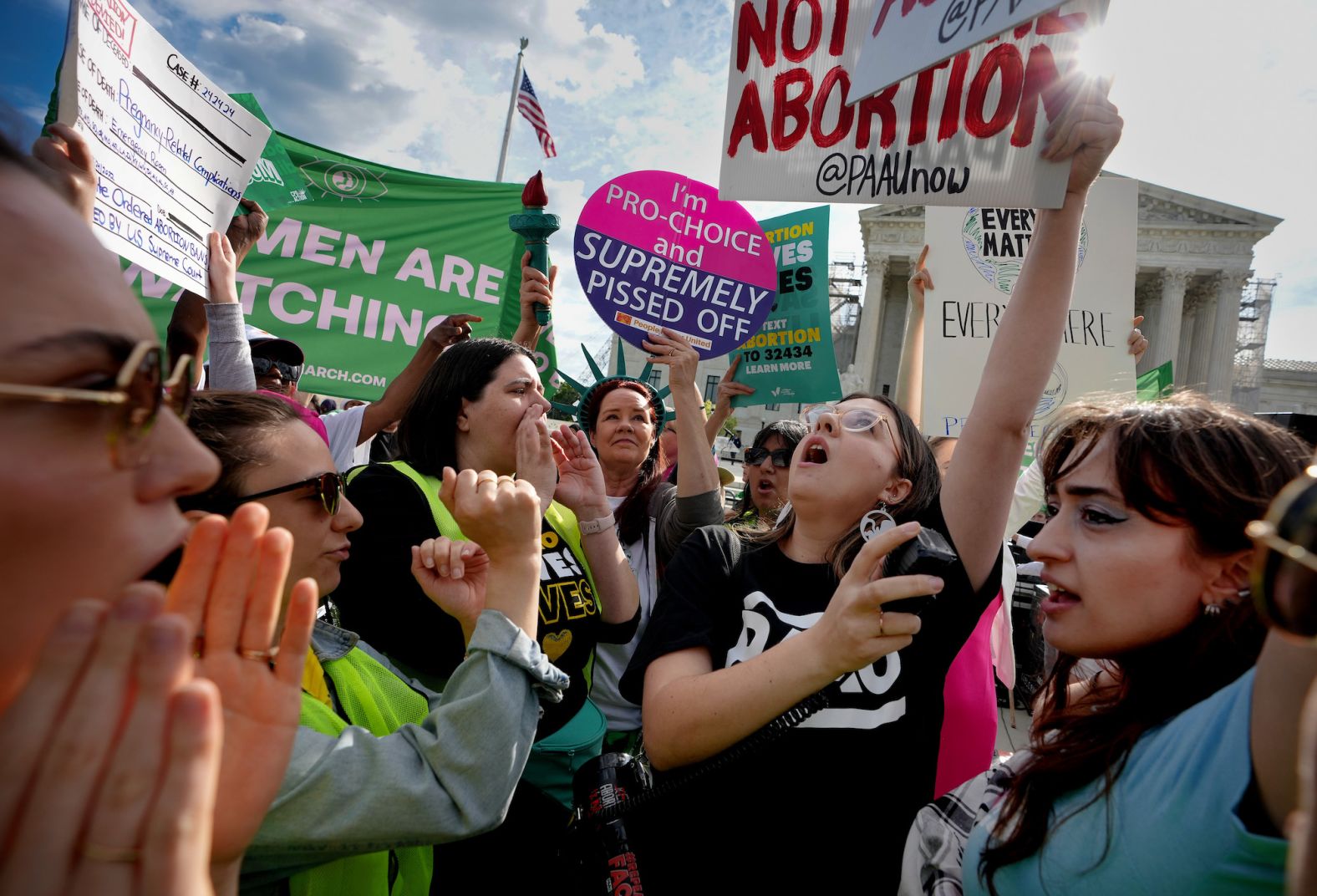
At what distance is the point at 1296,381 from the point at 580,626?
58.2 meters

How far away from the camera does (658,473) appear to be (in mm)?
3367

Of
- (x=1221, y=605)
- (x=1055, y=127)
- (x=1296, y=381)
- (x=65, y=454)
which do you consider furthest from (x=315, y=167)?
(x=1296, y=381)

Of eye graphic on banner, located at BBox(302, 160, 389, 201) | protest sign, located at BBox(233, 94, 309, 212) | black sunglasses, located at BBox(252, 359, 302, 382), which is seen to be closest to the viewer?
protest sign, located at BBox(233, 94, 309, 212)

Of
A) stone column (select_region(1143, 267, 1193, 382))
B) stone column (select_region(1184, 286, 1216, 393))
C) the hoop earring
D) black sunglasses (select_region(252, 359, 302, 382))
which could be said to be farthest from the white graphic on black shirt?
stone column (select_region(1184, 286, 1216, 393))

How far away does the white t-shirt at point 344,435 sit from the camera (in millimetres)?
3480

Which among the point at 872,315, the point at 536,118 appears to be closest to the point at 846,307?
the point at 872,315

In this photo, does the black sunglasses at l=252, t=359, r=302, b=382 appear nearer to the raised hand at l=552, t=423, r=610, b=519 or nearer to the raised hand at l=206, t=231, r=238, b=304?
the raised hand at l=206, t=231, r=238, b=304

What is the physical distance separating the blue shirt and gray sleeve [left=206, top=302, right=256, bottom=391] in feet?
9.46

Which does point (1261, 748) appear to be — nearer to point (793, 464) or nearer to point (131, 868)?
point (131, 868)

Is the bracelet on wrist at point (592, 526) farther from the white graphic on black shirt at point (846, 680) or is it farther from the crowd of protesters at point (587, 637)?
the white graphic on black shirt at point (846, 680)

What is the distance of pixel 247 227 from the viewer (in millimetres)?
3365

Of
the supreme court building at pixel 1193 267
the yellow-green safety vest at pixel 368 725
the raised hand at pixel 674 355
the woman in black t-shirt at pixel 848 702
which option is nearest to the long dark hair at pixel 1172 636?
the woman in black t-shirt at pixel 848 702

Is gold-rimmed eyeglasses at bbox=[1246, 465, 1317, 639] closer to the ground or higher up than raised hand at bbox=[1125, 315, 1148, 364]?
closer to the ground

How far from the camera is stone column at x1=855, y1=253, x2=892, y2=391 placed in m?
39.2
